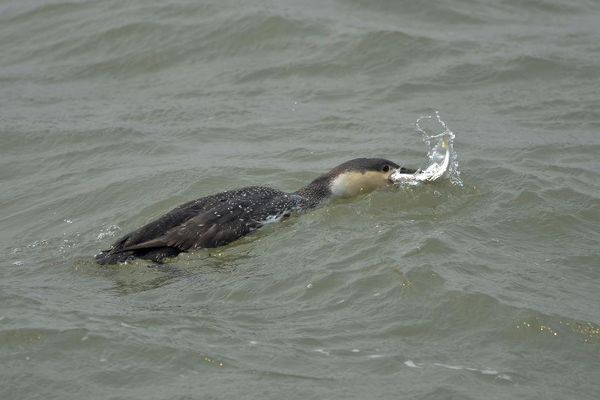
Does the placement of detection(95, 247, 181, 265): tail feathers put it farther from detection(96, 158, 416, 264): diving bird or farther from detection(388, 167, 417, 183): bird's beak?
detection(388, 167, 417, 183): bird's beak

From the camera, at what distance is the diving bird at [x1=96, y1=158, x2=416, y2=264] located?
8.30 meters

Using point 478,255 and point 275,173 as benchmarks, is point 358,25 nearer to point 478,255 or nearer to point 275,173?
point 275,173

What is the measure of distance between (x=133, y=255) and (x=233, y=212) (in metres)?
0.97

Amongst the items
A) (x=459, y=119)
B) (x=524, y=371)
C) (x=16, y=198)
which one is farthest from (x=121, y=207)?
(x=524, y=371)

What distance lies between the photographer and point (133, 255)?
27.0 feet

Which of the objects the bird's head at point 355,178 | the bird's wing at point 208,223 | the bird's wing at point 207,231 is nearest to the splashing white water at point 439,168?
the bird's head at point 355,178

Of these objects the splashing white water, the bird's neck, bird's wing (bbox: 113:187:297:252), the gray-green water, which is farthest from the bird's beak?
bird's wing (bbox: 113:187:297:252)

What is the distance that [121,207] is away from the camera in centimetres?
977

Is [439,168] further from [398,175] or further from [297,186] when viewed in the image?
[297,186]

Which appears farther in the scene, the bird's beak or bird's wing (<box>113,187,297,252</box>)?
the bird's beak

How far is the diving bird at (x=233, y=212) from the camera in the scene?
8.30 m

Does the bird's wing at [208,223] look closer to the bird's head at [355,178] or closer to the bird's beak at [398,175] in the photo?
the bird's head at [355,178]

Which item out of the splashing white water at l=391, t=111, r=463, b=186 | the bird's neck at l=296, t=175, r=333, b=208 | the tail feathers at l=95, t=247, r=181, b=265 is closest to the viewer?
the tail feathers at l=95, t=247, r=181, b=265

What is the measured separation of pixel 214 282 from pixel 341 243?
1.24 m
